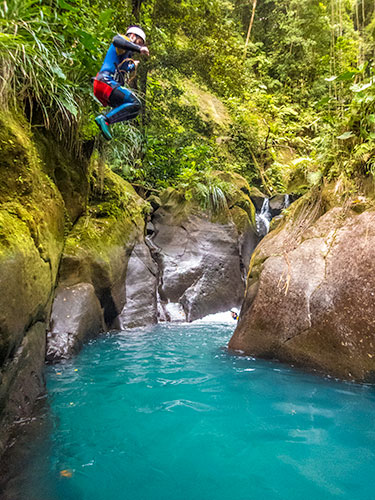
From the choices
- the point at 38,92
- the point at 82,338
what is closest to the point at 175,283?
the point at 82,338

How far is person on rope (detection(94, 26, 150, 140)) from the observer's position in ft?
12.7

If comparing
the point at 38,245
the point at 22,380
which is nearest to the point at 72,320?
the point at 38,245

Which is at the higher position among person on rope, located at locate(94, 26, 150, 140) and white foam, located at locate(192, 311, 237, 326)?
person on rope, located at locate(94, 26, 150, 140)

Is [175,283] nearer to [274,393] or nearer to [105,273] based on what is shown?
[105,273]

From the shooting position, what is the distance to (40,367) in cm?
305

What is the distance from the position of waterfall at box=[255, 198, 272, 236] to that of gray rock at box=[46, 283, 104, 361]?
6544mm

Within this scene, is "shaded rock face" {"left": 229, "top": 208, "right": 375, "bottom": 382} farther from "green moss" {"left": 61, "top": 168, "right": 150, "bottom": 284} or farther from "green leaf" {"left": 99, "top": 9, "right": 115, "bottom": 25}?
"green leaf" {"left": 99, "top": 9, "right": 115, "bottom": 25}

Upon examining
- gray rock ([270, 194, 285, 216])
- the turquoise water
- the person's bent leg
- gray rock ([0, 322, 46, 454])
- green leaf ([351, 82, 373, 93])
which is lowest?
the turquoise water

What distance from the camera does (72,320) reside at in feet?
14.6

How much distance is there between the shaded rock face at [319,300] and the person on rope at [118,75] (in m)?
3.03

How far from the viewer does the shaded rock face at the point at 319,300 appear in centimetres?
335

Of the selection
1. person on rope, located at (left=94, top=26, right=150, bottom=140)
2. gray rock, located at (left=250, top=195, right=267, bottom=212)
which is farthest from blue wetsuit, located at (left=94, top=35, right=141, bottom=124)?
gray rock, located at (left=250, top=195, right=267, bottom=212)

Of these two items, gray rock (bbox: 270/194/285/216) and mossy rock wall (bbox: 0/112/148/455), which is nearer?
mossy rock wall (bbox: 0/112/148/455)

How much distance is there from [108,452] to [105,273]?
3.55 m
